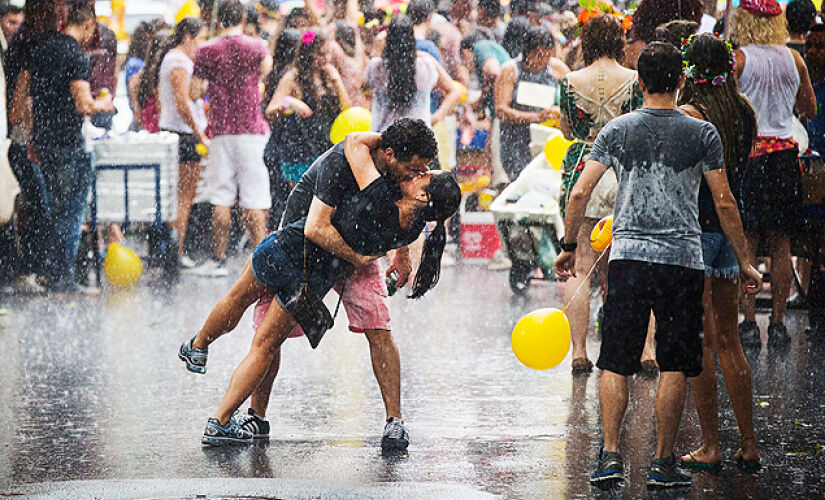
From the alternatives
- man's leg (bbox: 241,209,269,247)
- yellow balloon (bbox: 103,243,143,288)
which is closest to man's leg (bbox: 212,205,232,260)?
man's leg (bbox: 241,209,269,247)

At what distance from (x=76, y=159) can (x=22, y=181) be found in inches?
22.7

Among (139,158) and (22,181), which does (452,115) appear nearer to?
(139,158)

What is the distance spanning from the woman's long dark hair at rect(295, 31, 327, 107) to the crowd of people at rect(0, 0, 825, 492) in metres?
0.02

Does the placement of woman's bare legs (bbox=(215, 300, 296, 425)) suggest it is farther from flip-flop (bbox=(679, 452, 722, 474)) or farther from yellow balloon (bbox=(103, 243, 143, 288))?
yellow balloon (bbox=(103, 243, 143, 288))

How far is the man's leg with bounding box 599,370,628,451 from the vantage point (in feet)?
17.9

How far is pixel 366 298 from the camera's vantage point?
640 cm

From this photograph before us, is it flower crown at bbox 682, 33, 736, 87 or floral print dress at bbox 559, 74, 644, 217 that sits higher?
flower crown at bbox 682, 33, 736, 87

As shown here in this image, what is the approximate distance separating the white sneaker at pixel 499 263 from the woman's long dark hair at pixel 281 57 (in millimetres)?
2967

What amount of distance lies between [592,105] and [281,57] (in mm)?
5668

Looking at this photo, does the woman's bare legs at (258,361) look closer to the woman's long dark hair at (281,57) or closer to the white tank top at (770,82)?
the white tank top at (770,82)

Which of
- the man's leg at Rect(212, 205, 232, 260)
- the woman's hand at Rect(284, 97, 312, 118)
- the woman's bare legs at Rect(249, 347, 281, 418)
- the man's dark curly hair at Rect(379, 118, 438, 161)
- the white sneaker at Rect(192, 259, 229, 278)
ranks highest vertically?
the man's dark curly hair at Rect(379, 118, 438, 161)

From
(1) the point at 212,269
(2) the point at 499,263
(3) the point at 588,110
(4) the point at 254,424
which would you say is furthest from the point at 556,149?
(4) the point at 254,424

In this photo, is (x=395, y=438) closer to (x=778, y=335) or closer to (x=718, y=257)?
(x=718, y=257)

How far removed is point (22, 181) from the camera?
39.2 feet
